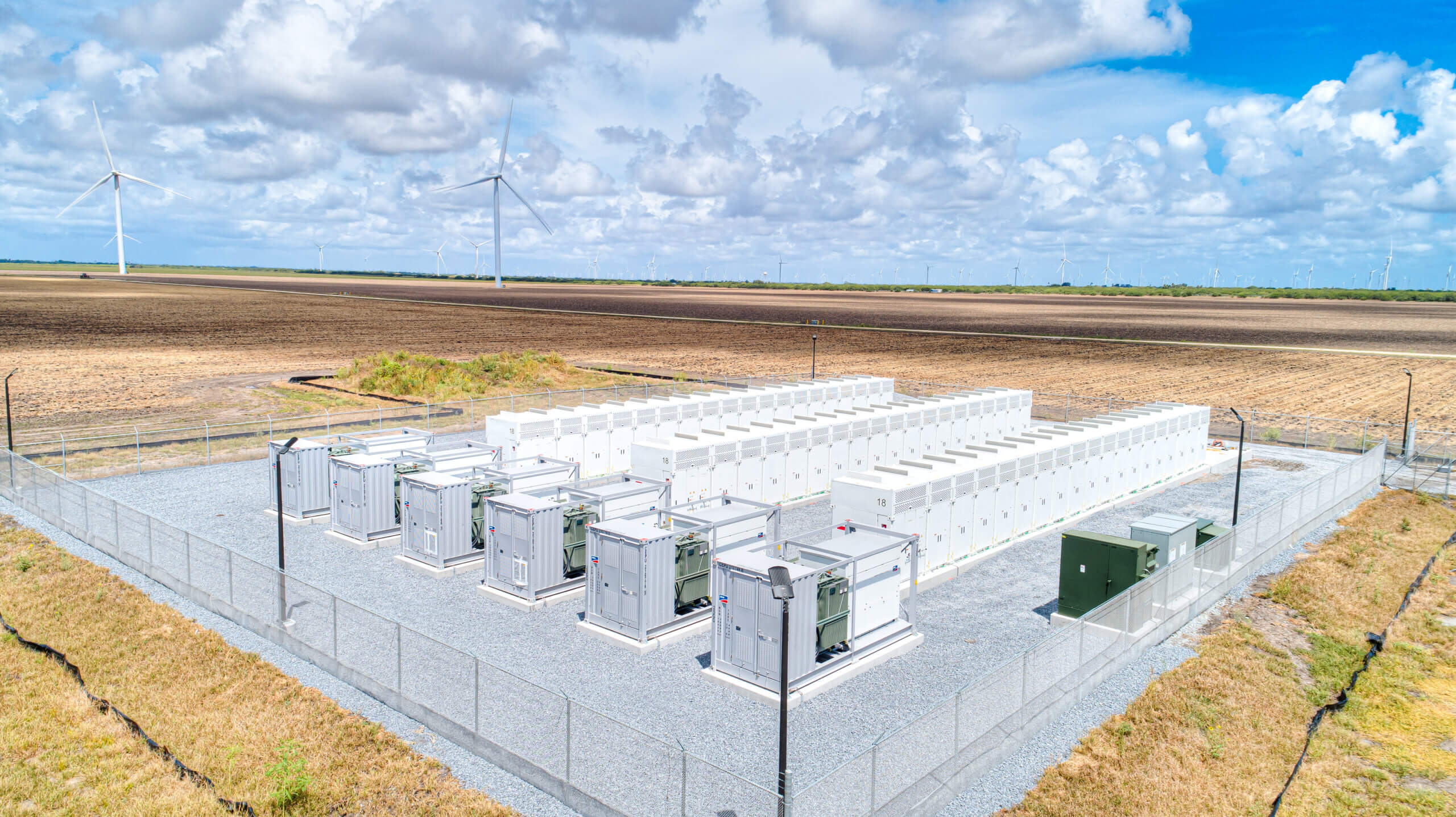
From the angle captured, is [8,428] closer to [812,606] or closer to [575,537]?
[575,537]

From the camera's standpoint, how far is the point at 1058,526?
2981cm

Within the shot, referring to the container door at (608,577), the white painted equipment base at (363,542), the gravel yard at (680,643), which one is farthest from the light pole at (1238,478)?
the white painted equipment base at (363,542)

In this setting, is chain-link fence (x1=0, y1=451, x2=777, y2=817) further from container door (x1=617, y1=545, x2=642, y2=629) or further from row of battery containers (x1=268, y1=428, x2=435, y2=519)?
row of battery containers (x1=268, y1=428, x2=435, y2=519)

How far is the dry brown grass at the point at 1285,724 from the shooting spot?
14.3 meters

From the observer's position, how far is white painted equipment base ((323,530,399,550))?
26.8m

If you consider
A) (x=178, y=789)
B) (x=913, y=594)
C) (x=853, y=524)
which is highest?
(x=853, y=524)

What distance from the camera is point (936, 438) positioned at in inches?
1524

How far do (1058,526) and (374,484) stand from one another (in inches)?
886

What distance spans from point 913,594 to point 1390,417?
52.3m

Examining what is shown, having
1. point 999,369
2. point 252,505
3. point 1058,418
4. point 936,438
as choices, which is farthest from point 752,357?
point 252,505

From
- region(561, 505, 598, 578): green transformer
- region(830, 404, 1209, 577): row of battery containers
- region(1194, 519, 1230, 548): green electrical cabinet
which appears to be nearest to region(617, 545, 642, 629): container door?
region(561, 505, 598, 578): green transformer

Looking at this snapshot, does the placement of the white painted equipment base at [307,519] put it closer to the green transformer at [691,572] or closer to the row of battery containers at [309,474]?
the row of battery containers at [309,474]

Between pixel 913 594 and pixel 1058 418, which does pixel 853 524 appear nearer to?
pixel 913 594

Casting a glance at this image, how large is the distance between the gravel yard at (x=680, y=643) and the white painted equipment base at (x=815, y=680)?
14 cm
